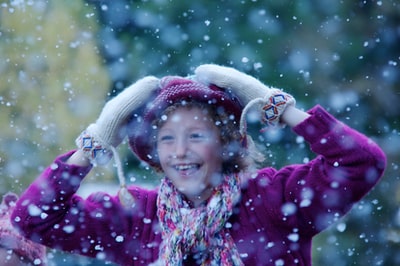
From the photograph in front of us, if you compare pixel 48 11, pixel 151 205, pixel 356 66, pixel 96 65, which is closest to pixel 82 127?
pixel 96 65

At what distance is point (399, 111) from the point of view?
6469mm

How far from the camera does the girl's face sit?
3.11 meters

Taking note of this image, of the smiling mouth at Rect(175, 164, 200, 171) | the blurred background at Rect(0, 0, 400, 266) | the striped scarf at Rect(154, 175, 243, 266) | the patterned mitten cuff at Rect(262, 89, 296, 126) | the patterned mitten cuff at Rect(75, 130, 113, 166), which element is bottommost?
the striped scarf at Rect(154, 175, 243, 266)

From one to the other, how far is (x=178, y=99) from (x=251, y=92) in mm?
248

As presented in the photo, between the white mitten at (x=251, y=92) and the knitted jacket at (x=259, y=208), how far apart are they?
0.33 ft

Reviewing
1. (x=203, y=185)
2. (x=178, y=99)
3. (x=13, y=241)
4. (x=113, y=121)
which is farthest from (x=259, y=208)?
(x=13, y=241)

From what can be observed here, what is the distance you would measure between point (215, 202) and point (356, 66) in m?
3.37

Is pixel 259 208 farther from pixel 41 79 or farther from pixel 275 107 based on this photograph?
pixel 41 79

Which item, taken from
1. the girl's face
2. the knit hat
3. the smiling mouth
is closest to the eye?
the girl's face

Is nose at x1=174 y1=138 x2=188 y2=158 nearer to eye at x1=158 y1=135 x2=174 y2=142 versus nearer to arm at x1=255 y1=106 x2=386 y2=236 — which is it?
eye at x1=158 y1=135 x2=174 y2=142

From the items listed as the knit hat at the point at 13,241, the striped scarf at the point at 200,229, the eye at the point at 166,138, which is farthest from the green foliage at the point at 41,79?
the striped scarf at the point at 200,229

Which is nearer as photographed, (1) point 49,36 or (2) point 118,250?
(2) point 118,250

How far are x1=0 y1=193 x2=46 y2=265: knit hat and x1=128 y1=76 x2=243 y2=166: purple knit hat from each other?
2.53ft

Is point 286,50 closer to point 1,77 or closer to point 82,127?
point 82,127
